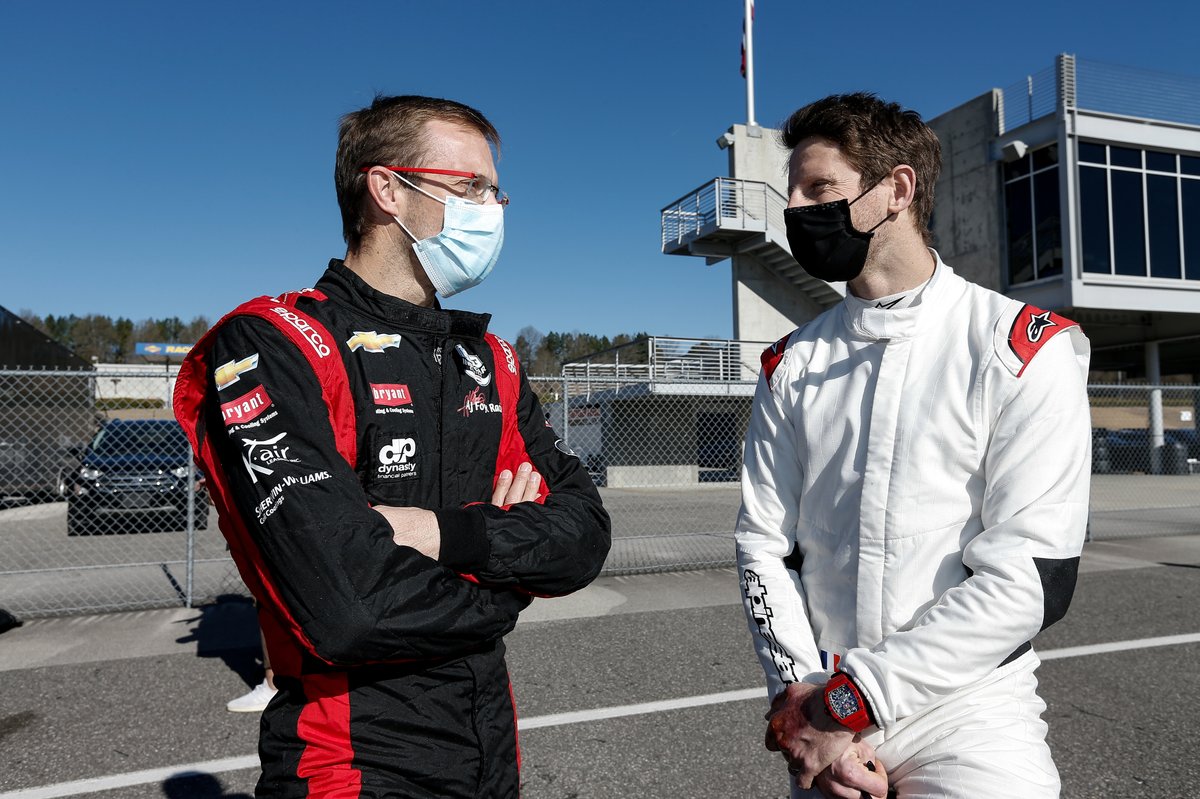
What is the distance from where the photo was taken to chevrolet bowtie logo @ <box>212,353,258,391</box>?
1526mm

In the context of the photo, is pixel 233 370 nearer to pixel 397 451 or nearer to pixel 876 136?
pixel 397 451

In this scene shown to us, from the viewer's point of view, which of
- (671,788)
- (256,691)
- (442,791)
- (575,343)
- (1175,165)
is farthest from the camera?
(575,343)

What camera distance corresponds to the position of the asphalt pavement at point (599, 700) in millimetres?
3611

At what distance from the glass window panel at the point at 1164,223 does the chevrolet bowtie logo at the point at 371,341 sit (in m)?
27.6

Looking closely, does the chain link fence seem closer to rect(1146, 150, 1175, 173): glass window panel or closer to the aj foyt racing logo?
the aj foyt racing logo

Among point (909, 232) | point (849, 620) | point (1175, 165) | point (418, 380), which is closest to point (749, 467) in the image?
point (849, 620)

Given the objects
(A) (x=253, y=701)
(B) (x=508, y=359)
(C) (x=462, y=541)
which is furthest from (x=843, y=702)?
(A) (x=253, y=701)

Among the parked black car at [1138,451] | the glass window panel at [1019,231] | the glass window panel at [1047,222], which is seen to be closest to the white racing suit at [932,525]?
the parked black car at [1138,451]

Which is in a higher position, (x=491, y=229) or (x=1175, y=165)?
(x=1175, y=165)

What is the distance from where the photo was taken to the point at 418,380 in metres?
1.76

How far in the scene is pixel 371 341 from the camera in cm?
174

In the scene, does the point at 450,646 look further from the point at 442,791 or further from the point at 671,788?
the point at 671,788

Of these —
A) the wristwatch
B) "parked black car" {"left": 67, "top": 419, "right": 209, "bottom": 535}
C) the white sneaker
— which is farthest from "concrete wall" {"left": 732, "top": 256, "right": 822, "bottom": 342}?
the wristwatch

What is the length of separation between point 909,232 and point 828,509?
29.4 inches
